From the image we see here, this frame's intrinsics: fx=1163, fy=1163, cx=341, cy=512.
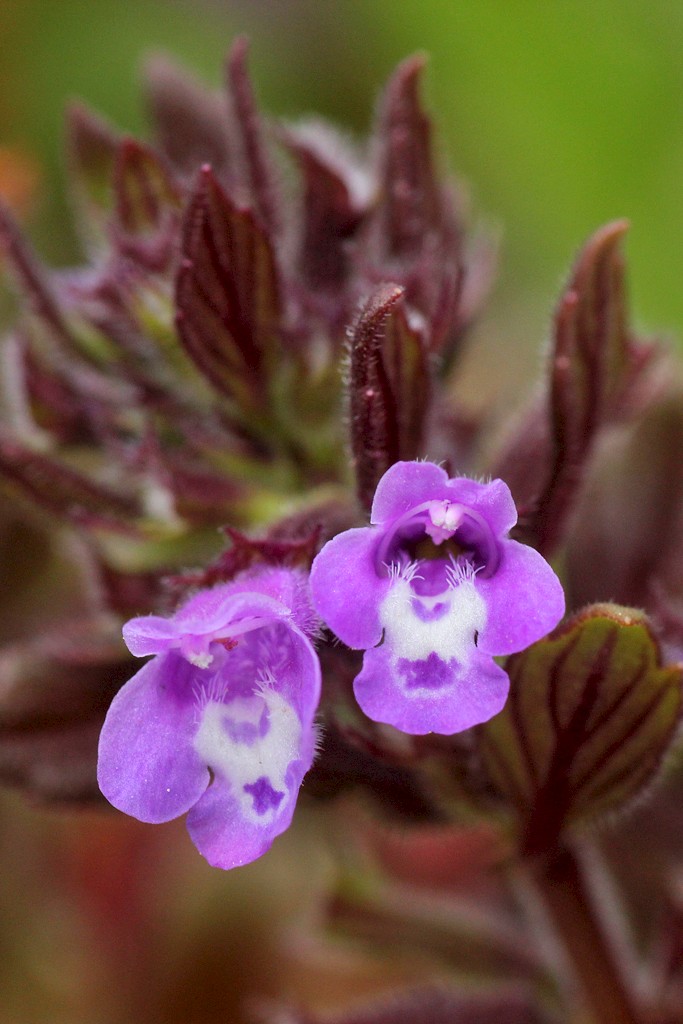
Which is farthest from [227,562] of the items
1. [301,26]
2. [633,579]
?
[301,26]

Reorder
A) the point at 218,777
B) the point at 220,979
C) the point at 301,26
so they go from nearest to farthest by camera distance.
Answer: the point at 218,777, the point at 220,979, the point at 301,26

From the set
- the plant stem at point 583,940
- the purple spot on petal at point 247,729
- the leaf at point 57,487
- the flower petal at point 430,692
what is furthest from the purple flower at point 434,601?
the plant stem at point 583,940

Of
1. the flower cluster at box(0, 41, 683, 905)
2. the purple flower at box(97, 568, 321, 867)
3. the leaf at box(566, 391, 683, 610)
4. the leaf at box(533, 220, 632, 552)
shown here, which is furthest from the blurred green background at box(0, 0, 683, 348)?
the purple flower at box(97, 568, 321, 867)

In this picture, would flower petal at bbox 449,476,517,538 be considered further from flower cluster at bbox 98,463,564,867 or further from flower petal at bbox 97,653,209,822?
flower petal at bbox 97,653,209,822

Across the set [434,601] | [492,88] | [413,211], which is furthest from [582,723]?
[492,88]

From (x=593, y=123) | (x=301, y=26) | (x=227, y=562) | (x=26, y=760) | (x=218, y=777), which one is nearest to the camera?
(x=218, y=777)

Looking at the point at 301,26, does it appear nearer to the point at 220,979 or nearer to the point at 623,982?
the point at 220,979

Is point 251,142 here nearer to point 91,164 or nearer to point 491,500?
point 91,164
